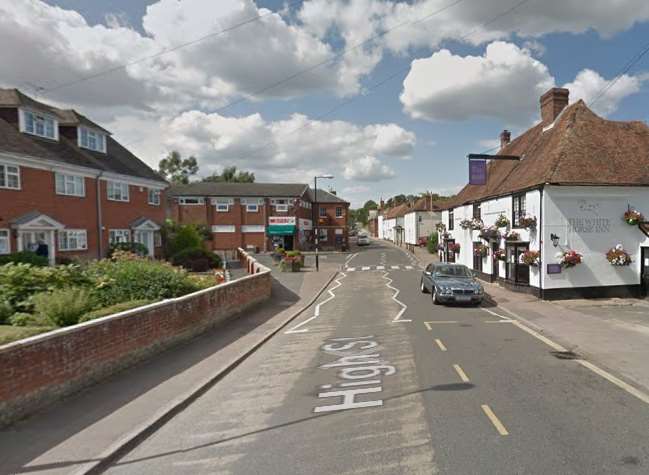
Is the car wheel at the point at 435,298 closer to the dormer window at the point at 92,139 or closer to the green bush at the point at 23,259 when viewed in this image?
the green bush at the point at 23,259

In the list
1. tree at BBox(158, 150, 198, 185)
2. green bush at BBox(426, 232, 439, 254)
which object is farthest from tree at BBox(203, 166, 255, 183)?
green bush at BBox(426, 232, 439, 254)

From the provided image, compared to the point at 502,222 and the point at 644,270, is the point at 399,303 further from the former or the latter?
the point at 644,270

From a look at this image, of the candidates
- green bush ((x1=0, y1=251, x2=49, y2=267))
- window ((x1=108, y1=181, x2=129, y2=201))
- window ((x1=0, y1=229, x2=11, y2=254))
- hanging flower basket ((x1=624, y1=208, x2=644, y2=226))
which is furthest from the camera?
window ((x1=108, y1=181, x2=129, y2=201))

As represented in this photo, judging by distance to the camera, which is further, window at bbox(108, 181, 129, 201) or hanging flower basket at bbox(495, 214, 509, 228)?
window at bbox(108, 181, 129, 201)

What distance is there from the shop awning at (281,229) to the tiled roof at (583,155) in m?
29.4

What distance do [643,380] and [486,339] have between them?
3328 millimetres

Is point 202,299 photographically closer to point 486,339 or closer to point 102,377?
point 102,377

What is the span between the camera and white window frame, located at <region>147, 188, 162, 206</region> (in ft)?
94.1

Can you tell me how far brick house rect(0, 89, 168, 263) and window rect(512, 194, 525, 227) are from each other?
2341 cm

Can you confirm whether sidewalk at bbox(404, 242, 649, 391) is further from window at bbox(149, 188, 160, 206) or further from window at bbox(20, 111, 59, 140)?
window at bbox(20, 111, 59, 140)

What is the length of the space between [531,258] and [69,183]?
80.0 feet

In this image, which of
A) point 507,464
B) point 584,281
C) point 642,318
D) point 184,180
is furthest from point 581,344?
point 184,180

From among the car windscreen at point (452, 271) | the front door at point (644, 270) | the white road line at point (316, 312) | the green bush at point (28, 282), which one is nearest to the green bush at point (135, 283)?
the green bush at point (28, 282)

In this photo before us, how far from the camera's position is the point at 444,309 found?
45.1ft
